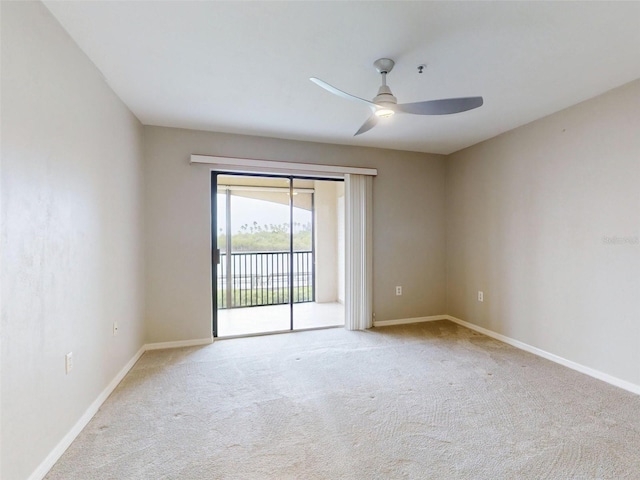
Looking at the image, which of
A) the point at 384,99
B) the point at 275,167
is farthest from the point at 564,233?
the point at 275,167

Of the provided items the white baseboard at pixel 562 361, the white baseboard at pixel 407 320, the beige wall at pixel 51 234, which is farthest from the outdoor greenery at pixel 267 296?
the white baseboard at pixel 562 361

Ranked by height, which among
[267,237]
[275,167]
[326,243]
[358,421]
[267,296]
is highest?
[275,167]

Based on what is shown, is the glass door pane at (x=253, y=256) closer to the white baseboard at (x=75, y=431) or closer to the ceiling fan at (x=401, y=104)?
the white baseboard at (x=75, y=431)

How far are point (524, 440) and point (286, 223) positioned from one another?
10.5ft

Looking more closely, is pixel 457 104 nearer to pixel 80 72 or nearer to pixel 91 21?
pixel 91 21

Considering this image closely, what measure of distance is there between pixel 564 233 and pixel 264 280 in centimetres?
372

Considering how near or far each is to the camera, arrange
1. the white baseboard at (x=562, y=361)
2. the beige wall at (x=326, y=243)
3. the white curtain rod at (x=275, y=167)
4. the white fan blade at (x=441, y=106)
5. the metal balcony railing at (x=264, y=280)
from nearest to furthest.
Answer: the white fan blade at (x=441, y=106) < the white baseboard at (x=562, y=361) < the white curtain rod at (x=275, y=167) < the metal balcony railing at (x=264, y=280) < the beige wall at (x=326, y=243)

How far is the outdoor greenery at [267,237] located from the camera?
13.3 feet

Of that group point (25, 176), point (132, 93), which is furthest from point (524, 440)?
point (132, 93)

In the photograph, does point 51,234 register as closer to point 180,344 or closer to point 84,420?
point 84,420

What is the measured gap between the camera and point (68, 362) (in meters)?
1.71

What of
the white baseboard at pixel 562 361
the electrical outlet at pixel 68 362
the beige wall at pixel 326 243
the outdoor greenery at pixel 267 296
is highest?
the beige wall at pixel 326 243

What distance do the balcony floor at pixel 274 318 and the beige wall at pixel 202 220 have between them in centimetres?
55

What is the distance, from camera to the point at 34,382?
1415 millimetres
